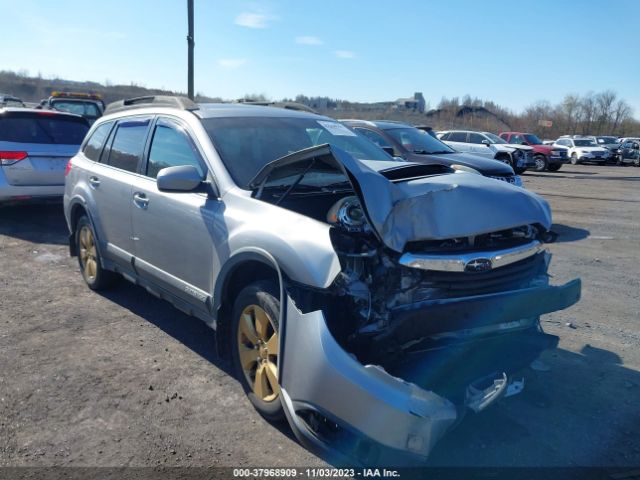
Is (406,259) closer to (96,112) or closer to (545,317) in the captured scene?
(545,317)

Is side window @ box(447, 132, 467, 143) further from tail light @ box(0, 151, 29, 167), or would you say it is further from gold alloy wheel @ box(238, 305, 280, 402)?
gold alloy wheel @ box(238, 305, 280, 402)

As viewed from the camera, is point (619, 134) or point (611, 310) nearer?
point (611, 310)

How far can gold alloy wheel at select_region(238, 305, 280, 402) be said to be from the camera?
3305mm

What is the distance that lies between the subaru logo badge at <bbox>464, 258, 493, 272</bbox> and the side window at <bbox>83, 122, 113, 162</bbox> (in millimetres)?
4067

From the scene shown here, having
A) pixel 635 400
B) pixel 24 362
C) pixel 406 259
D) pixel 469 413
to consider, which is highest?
pixel 406 259

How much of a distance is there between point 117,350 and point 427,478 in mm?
2670

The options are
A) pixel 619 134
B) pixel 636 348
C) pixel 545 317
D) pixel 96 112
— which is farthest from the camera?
pixel 619 134

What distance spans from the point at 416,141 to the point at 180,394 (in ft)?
26.5

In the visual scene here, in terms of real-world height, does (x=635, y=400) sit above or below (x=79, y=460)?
above

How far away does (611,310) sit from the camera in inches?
212

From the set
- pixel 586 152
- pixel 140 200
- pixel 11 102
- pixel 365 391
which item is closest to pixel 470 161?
pixel 140 200

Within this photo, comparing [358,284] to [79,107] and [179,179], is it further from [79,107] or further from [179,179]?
[79,107]

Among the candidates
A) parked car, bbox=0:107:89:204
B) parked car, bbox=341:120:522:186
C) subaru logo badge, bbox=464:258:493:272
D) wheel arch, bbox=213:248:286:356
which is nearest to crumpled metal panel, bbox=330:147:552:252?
subaru logo badge, bbox=464:258:493:272

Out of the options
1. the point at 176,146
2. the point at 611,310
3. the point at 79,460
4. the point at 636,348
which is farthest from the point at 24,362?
the point at 611,310
